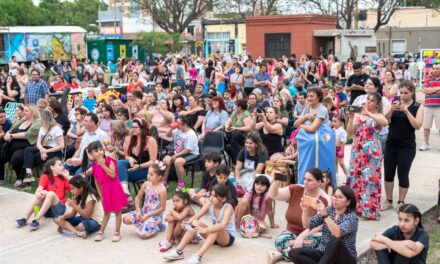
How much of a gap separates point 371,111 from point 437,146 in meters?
5.68

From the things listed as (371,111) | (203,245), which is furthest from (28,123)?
(371,111)

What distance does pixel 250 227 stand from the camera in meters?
6.71

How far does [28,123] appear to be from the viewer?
968cm

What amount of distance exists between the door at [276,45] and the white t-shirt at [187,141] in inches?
871

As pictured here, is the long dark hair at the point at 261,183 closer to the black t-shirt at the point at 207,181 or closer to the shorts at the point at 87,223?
the black t-shirt at the point at 207,181

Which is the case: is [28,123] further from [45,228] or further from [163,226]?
[163,226]

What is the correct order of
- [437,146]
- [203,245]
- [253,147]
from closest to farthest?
1. [203,245]
2. [253,147]
3. [437,146]

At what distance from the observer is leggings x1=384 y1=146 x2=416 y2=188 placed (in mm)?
7336

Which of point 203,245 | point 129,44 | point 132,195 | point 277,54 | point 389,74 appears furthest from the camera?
point 129,44

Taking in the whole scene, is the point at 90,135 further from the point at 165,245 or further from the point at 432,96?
the point at 432,96

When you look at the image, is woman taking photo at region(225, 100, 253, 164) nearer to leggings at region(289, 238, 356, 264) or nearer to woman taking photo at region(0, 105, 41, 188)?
woman taking photo at region(0, 105, 41, 188)

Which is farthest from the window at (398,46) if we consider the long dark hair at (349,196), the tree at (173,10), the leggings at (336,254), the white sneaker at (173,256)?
the leggings at (336,254)

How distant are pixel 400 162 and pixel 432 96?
483 cm

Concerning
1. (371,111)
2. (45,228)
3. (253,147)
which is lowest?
(45,228)
